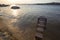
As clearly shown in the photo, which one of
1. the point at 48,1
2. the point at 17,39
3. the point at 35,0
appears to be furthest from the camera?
the point at 35,0

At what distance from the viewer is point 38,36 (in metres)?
8.60

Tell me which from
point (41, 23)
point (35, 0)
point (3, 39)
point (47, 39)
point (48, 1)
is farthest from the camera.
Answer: point (35, 0)

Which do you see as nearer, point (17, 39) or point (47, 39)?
point (17, 39)

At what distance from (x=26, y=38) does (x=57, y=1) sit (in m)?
48.9

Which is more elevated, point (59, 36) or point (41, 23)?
point (41, 23)

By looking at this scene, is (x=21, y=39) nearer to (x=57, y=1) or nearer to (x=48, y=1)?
(x=57, y=1)

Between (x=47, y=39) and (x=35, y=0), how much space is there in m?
58.8

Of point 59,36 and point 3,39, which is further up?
point 3,39

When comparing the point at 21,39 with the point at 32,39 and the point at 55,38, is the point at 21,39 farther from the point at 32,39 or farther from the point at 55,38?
the point at 55,38

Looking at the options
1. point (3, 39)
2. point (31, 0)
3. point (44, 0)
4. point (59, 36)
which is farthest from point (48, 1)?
point (3, 39)

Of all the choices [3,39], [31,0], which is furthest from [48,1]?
[3,39]

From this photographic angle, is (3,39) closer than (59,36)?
Yes

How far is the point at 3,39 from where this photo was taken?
453 inches

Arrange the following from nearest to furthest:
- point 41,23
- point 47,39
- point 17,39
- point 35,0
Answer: point 41,23
point 17,39
point 47,39
point 35,0
